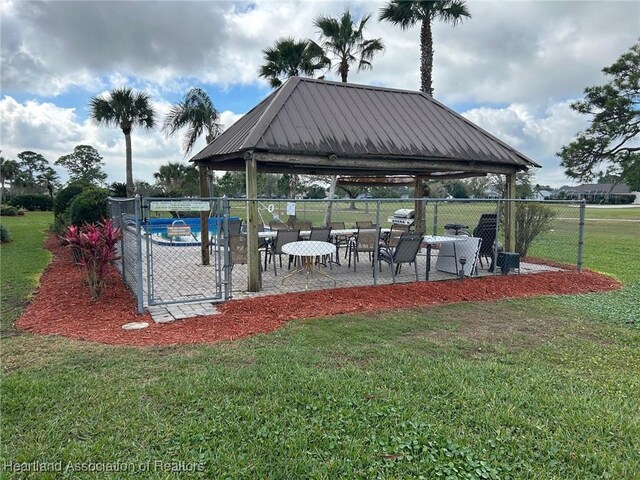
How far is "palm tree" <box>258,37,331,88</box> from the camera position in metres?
17.1

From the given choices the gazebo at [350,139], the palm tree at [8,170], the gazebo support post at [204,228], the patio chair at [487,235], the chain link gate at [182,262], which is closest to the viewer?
the chain link gate at [182,262]

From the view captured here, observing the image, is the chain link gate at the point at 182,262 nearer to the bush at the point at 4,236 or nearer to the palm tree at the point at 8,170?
the bush at the point at 4,236

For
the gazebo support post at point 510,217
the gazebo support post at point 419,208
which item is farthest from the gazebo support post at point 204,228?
the gazebo support post at point 510,217

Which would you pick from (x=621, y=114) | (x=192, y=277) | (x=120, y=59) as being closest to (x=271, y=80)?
(x=120, y=59)

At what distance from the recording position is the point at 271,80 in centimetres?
1827

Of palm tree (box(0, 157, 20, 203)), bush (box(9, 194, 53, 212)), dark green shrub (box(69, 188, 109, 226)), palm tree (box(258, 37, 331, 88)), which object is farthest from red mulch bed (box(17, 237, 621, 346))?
palm tree (box(0, 157, 20, 203))

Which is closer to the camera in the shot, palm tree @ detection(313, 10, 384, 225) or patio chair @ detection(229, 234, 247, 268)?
patio chair @ detection(229, 234, 247, 268)

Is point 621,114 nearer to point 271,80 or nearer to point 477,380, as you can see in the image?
point 271,80

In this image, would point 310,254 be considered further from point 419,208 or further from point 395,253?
point 419,208

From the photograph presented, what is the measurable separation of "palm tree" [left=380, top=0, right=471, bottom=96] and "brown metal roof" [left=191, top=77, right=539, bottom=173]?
Result: 205 inches

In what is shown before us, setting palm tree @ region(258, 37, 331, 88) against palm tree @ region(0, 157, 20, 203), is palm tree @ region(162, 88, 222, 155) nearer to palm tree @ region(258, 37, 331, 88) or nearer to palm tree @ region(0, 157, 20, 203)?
palm tree @ region(258, 37, 331, 88)

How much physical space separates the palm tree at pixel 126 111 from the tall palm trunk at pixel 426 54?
49.4 feet

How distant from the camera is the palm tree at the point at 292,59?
17.1m

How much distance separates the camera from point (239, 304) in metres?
6.27
